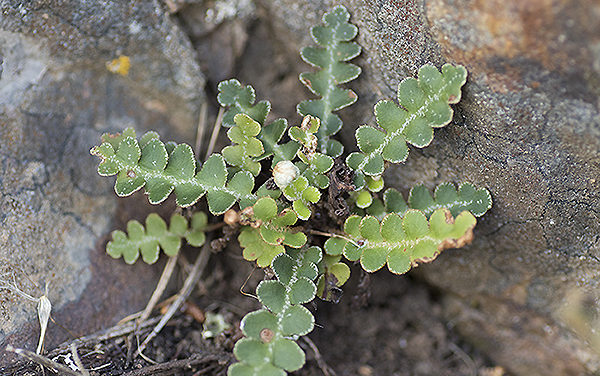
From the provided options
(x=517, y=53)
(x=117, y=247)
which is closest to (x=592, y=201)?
(x=517, y=53)

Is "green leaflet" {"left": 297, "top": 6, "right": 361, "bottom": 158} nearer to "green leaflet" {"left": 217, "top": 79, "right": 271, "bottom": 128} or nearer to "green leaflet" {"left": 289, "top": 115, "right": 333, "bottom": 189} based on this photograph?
"green leaflet" {"left": 289, "top": 115, "right": 333, "bottom": 189}

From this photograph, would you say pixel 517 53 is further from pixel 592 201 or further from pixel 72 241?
pixel 72 241

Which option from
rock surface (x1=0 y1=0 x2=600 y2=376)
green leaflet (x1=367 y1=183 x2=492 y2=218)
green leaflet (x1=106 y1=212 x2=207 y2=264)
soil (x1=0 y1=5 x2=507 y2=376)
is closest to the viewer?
rock surface (x1=0 y1=0 x2=600 y2=376)

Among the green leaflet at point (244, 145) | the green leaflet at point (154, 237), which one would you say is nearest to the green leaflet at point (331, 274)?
the green leaflet at point (244, 145)

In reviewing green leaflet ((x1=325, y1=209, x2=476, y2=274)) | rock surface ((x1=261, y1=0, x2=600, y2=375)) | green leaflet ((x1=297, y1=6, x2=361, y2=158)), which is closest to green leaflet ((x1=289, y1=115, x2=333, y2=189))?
green leaflet ((x1=297, y1=6, x2=361, y2=158))

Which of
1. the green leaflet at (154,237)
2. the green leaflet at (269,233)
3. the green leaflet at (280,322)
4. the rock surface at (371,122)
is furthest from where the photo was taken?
the green leaflet at (154,237)

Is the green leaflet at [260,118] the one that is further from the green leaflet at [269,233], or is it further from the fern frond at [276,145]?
the green leaflet at [269,233]

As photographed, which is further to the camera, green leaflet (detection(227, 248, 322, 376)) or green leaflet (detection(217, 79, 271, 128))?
green leaflet (detection(217, 79, 271, 128))

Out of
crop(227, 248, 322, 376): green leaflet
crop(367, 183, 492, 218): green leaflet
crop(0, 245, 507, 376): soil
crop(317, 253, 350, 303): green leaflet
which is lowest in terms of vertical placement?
crop(0, 245, 507, 376): soil
